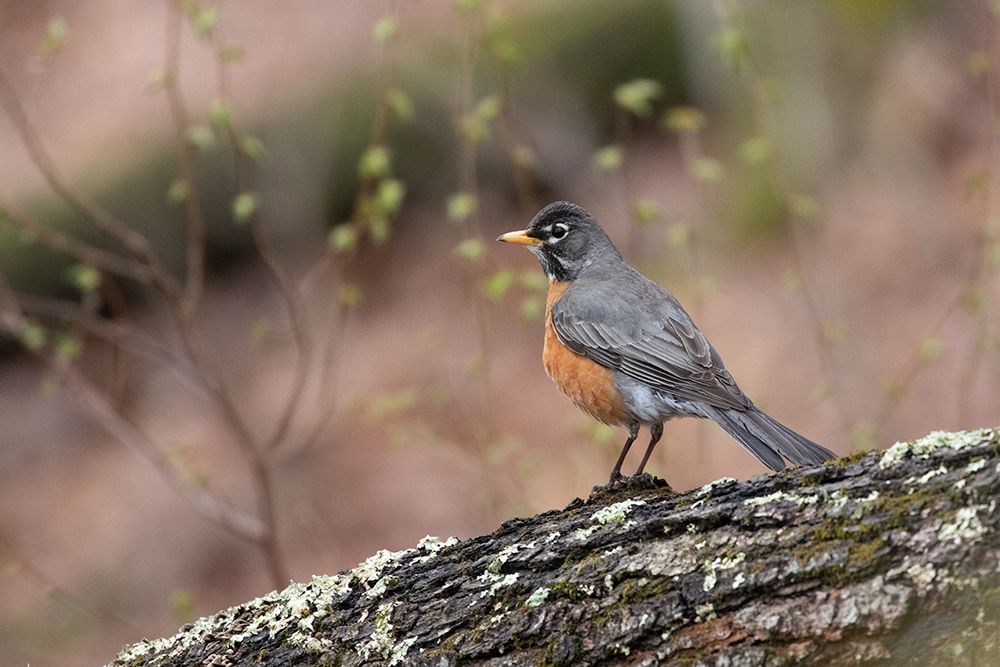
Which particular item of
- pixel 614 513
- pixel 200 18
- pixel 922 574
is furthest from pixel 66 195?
pixel 922 574

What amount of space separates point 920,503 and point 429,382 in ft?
21.1

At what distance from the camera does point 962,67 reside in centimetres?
764

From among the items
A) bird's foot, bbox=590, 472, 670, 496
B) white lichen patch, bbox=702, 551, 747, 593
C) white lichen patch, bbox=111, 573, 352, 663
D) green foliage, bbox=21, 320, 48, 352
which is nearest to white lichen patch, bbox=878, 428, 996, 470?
white lichen patch, bbox=702, 551, 747, 593

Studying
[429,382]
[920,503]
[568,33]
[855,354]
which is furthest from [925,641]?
[568,33]

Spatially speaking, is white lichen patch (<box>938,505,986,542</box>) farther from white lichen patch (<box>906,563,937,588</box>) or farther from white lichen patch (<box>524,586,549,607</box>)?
white lichen patch (<box>524,586,549,607</box>)

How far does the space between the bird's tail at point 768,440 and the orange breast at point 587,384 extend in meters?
0.59

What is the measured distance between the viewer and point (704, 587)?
2082 millimetres

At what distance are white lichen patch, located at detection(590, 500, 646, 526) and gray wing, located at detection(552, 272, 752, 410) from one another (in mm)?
1523

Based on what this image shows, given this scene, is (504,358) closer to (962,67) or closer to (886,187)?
(886,187)

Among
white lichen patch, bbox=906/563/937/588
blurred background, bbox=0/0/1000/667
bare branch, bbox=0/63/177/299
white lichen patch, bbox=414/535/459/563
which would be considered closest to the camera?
white lichen patch, bbox=906/563/937/588

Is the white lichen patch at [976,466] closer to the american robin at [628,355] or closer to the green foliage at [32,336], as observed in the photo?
the american robin at [628,355]

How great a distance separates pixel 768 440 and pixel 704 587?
1651 millimetres

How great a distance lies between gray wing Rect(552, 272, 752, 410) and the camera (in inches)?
162

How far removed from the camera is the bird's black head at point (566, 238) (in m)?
5.29
